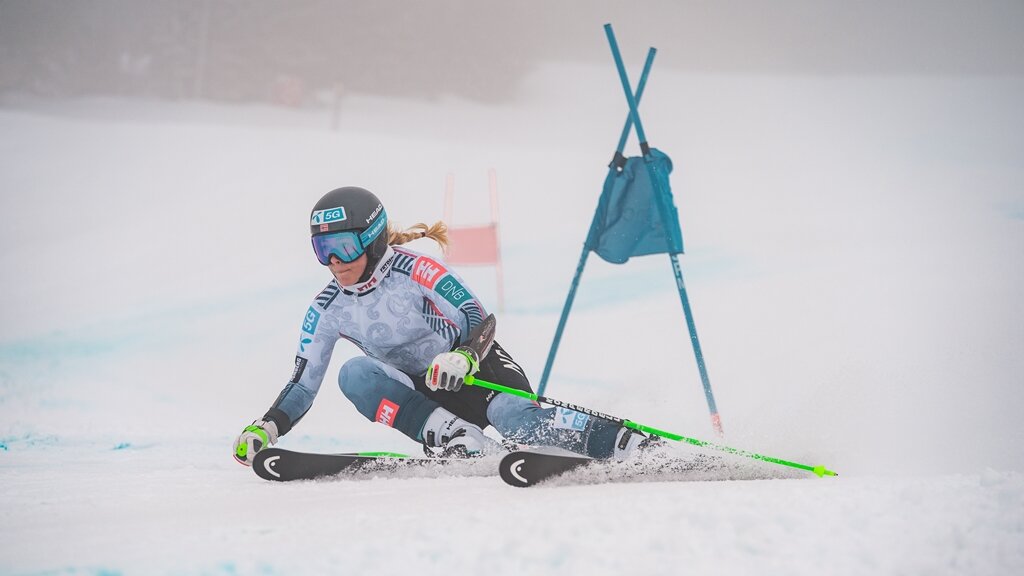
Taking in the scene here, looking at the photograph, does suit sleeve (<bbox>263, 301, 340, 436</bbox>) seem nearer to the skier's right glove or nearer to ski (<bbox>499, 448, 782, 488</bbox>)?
the skier's right glove

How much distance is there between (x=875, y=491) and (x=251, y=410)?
3999 millimetres

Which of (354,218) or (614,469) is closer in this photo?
(614,469)

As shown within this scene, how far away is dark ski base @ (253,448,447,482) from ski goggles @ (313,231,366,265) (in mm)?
601

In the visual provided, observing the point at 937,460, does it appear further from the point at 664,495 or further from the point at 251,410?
the point at 251,410

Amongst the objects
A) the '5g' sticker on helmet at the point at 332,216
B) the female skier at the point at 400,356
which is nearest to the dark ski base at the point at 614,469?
the female skier at the point at 400,356

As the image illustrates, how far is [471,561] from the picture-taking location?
1.42 meters

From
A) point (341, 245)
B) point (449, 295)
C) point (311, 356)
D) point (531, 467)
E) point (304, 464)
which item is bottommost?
point (304, 464)

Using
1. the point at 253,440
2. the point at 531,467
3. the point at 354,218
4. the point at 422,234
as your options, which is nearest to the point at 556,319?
the point at 422,234

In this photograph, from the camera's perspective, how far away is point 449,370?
2.27 metres

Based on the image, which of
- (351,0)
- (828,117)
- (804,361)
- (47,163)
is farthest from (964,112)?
(47,163)

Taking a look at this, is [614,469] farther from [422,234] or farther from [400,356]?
[422,234]

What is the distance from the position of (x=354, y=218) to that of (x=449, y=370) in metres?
0.60

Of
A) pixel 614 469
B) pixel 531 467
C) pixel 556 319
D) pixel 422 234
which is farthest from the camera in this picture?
pixel 556 319

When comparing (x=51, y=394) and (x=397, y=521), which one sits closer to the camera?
(x=397, y=521)
